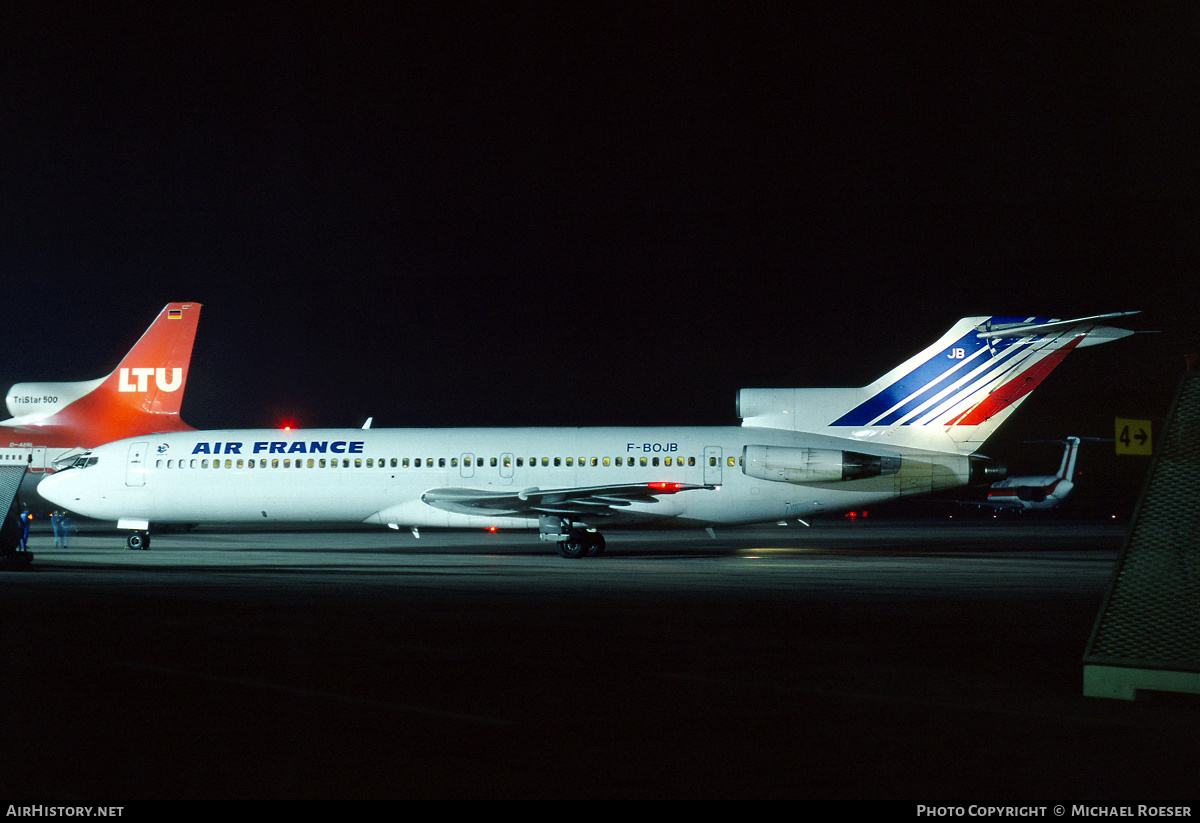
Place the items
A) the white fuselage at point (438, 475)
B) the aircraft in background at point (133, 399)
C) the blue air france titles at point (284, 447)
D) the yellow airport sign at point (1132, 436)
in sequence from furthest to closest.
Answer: the aircraft in background at point (133, 399)
the blue air france titles at point (284, 447)
the white fuselage at point (438, 475)
the yellow airport sign at point (1132, 436)

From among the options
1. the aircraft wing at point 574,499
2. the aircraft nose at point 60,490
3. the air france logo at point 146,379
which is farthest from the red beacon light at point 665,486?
the air france logo at point 146,379

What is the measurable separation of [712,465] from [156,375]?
124 ft

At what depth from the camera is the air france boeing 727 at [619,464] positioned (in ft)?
103

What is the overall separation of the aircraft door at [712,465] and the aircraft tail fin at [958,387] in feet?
8.58

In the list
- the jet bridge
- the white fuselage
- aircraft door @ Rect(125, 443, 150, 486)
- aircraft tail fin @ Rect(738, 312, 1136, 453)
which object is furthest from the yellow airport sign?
aircraft door @ Rect(125, 443, 150, 486)

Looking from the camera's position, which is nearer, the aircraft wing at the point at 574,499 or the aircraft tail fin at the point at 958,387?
the aircraft tail fin at the point at 958,387

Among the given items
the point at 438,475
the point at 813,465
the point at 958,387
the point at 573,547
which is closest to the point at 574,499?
the point at 573,547

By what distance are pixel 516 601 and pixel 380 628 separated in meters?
3.80

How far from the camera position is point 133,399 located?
61562 millimetres

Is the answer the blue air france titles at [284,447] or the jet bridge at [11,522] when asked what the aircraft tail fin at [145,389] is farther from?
the jet bridge at [11,522]

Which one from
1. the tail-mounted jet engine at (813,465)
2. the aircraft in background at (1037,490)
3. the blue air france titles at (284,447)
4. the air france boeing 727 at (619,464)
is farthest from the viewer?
the aircraft in background at (1037,490)

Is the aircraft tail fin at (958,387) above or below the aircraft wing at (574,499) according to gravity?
above

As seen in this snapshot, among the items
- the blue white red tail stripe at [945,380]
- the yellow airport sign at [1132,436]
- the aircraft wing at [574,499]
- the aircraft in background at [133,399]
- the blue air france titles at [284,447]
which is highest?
the aircraft in background at [133,399]

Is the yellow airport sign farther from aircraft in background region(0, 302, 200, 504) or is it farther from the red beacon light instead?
aircraft in background region(0, 302, 200, 504)
